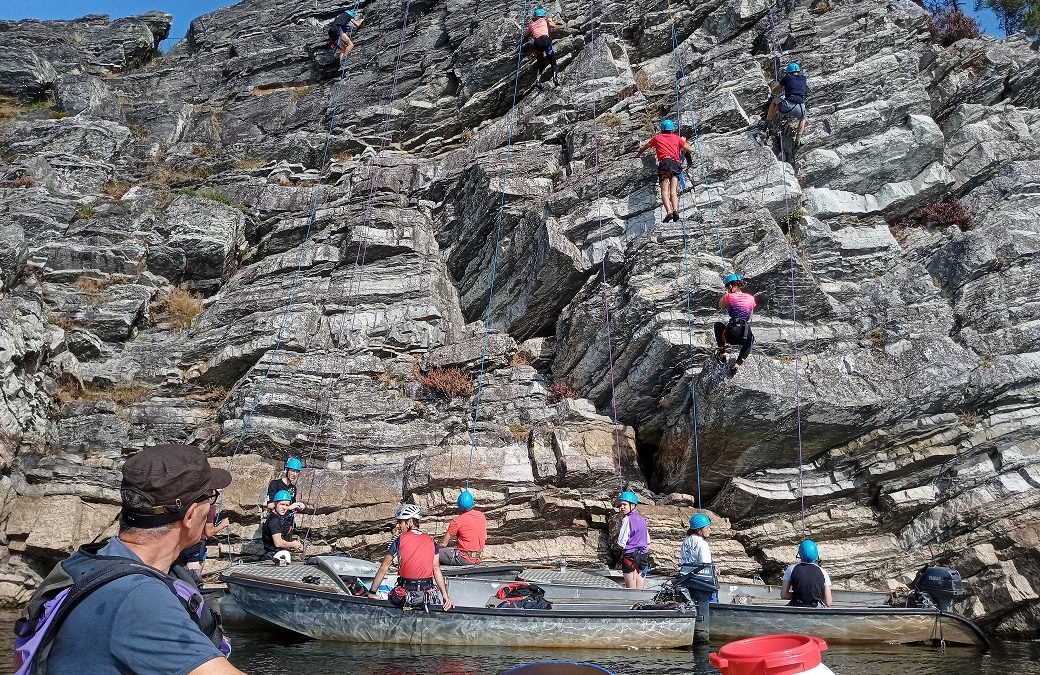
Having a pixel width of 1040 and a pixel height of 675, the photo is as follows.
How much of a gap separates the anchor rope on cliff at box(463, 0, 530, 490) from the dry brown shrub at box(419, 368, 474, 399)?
0.92 ft

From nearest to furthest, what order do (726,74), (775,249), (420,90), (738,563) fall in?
(738,563) → (775,249) → (726,74) → (420,90)

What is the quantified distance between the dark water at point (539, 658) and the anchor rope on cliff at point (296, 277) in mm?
4999

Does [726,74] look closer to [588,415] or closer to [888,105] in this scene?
[888,105]

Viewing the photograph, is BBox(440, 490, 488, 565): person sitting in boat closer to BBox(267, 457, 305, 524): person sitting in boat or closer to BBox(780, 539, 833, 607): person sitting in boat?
BBox(267, 457, 305, 524): person sitting in boat

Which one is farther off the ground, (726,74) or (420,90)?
(420,90)

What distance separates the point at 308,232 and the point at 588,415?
1212cm

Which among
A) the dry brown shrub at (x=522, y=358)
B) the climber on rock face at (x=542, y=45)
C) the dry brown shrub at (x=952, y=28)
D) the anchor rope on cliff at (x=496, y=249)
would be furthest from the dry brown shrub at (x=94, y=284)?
the dry brown shrub at (x=952, y=28)

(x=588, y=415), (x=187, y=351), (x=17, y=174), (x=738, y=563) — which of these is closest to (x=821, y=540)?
(x=738, y=563)

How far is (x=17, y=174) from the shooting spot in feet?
89.2

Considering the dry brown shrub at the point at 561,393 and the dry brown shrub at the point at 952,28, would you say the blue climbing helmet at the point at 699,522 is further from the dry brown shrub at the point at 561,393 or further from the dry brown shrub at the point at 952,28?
the dry brown shrub at the point at 952,28

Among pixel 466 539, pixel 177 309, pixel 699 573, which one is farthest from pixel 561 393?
pixel 177 309

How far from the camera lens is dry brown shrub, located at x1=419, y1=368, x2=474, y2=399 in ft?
62.0

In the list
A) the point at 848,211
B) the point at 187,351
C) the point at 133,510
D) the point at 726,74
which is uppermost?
the point at 726,74

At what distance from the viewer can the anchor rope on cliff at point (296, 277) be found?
17812 millimetres
